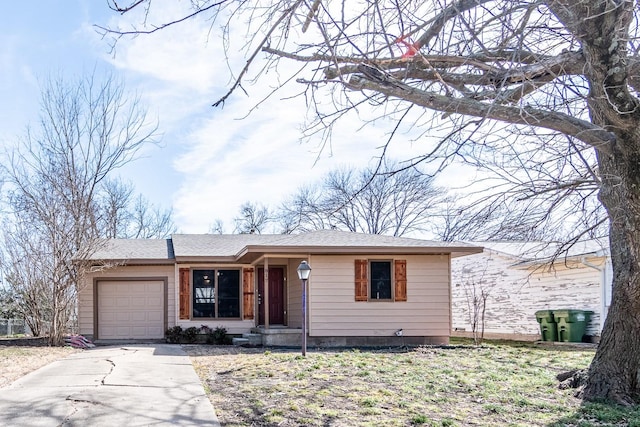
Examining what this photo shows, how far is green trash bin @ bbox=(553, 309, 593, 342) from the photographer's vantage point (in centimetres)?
1631

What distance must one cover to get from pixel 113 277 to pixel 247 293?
148 inches

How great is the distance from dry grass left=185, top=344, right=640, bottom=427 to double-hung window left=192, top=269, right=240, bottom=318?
5.82 meters

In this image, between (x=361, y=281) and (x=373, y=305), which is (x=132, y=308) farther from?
(x=373, y=305)

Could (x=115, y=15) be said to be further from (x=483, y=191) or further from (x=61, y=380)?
(x=61, y=380)

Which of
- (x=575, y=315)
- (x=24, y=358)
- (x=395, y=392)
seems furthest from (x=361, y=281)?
(x=395, y=392)

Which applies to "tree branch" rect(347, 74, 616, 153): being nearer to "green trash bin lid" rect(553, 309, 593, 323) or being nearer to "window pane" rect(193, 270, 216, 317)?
"green trash bin lid" rect(553, 309, 593, 323)

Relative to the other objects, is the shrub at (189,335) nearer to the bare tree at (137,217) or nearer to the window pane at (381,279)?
the window pane at (381,279)

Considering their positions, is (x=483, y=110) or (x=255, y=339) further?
(x=255, y=339)

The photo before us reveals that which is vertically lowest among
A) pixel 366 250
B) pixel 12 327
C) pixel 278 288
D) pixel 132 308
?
pixel 12 327

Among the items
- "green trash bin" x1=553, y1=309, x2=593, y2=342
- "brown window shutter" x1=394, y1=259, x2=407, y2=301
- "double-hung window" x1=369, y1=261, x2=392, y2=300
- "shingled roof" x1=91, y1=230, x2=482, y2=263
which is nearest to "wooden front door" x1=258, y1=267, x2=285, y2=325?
"shingled roof" x1=91, y1=230, x2=482, y2=263

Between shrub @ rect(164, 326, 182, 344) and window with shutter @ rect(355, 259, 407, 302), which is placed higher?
window with shutter @ rect(355, 259, 407, 302)

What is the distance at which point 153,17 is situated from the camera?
15.8ft

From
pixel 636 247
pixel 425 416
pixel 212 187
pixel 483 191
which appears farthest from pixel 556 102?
pixel 212 187

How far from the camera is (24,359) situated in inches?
457
